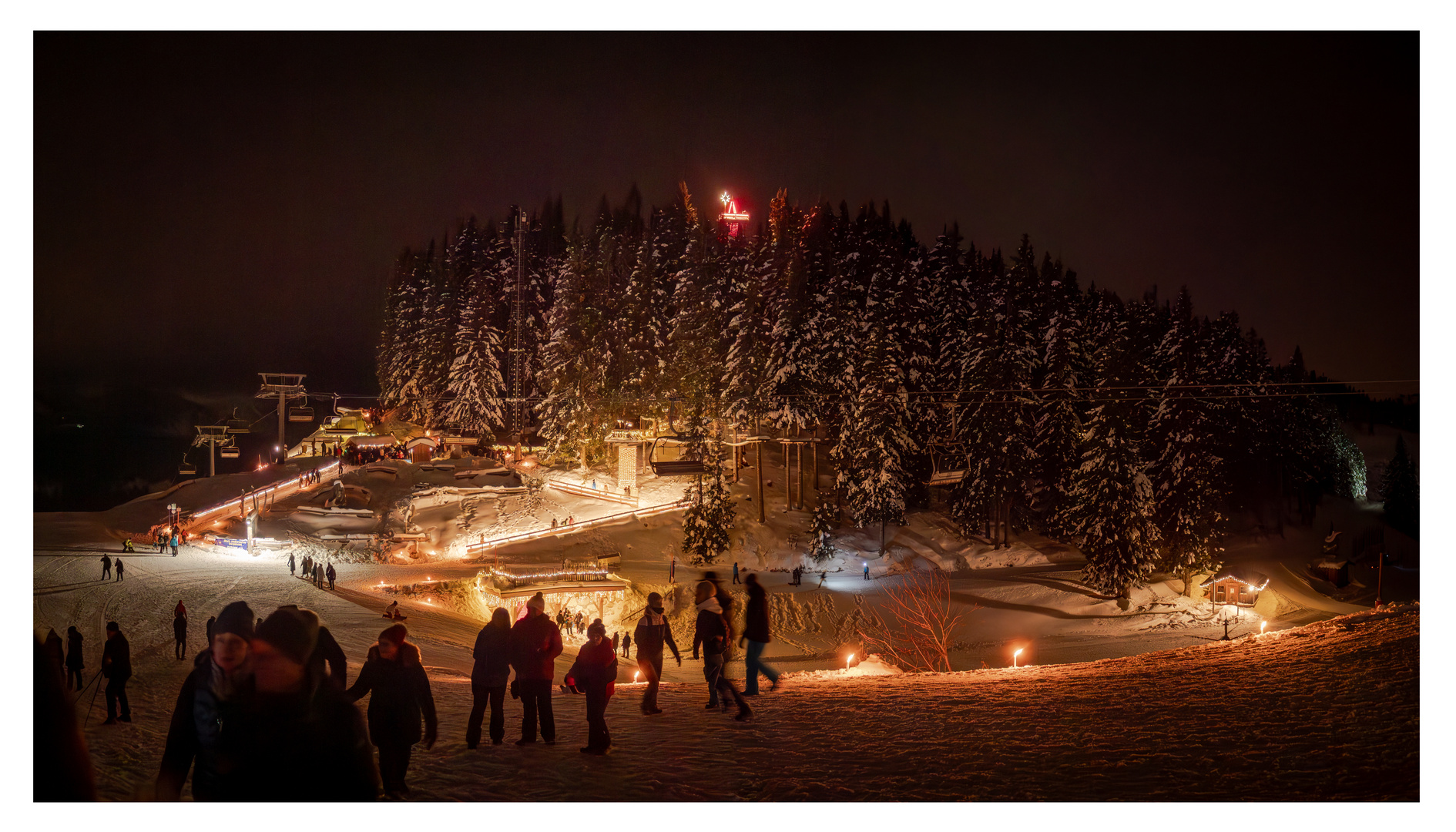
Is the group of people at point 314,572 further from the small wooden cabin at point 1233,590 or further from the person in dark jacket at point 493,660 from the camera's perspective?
the small wooden cabin at point 1233,590

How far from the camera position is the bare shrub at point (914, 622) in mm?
22375

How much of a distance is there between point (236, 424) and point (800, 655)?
30363 millimetres

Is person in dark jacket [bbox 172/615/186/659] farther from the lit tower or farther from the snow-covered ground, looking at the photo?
the lit tower

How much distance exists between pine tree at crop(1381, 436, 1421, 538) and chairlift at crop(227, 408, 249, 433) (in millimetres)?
54702

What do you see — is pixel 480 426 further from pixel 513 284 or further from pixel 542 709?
pixel 542 709

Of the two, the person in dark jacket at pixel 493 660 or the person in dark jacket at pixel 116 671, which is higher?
the person in dark jacket at pixel 493 660

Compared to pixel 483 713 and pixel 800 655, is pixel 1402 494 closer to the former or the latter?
pixel 800 655

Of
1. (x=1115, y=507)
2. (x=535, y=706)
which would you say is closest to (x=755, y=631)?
(x=535, y=706)

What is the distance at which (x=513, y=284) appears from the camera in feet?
153

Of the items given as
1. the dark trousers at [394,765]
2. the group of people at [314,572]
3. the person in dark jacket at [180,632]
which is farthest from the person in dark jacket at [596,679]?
the group of people at [314,572]

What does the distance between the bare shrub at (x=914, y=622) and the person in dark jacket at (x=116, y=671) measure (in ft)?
55.1

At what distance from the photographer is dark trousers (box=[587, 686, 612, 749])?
674 centimetres

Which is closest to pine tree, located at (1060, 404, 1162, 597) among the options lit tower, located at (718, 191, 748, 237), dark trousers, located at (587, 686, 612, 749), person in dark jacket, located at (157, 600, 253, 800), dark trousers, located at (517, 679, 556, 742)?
lit tower, located at (718, 191, 748, 237)

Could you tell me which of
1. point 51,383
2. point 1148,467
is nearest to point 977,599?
point 1148,467
